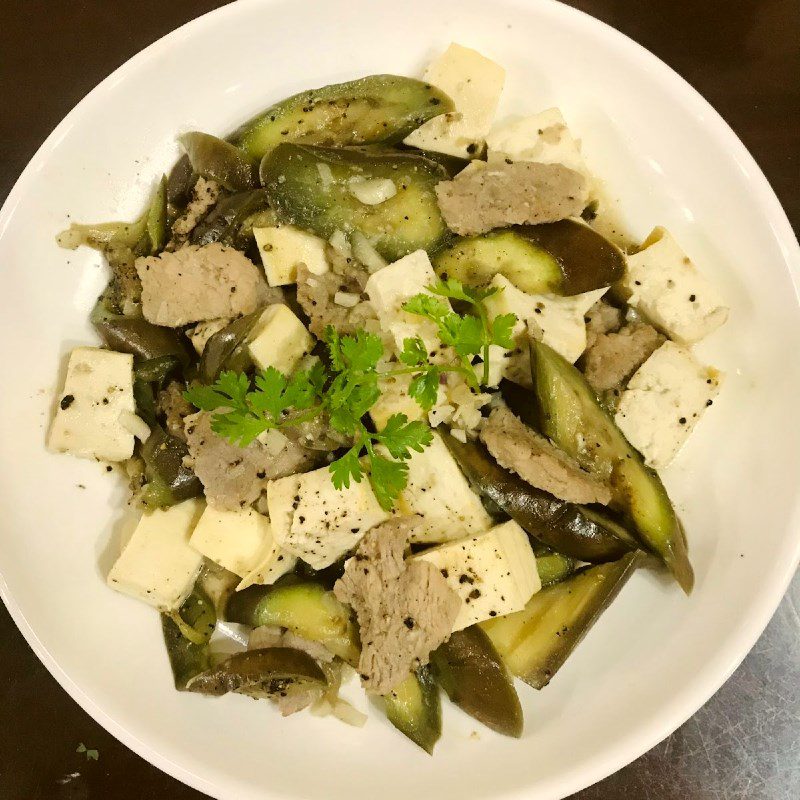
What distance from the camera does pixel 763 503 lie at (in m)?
1.91

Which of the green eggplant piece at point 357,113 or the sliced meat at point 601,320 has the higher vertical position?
the green eggplant piece at point 357,113

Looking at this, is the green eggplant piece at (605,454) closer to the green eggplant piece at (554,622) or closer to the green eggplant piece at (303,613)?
the green eggplant piece at (554,622)

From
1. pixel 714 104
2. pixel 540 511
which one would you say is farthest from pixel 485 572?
pixel 714 104

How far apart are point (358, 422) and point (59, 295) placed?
1152 millimetres

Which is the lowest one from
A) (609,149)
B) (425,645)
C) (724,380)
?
(425,645)

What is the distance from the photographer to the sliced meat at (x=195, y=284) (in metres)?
1.93

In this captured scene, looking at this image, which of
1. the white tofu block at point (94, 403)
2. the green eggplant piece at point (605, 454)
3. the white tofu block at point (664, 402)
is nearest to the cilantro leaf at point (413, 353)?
the green eggplant piece at point (605, 454)

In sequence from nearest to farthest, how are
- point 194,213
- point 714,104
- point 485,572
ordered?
point 485,572 → point 194,213 → point 714,104

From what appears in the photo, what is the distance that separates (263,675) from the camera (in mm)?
1857

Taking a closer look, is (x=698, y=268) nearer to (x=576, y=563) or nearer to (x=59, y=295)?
(x=576, y=563)

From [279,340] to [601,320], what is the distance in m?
1.06

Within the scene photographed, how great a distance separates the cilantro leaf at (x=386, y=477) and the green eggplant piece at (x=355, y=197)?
65 centimetres

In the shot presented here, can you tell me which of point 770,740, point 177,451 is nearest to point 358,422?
point 177,451

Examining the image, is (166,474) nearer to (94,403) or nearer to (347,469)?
(94,403)
